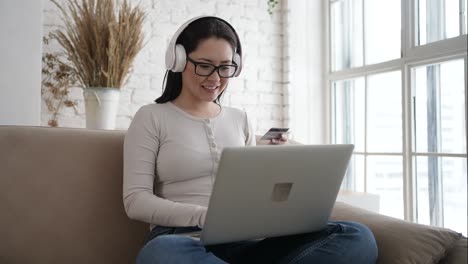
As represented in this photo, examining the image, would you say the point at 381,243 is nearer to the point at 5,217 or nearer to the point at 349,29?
the point at 5,217

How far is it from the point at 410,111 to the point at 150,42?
147cm

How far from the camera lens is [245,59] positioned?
3084 mm

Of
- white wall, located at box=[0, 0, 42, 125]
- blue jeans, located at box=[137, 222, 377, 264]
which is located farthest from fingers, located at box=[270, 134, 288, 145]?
white wall, located at box=[0, 0, 42, 125]

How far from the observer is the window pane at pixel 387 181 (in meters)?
2.61

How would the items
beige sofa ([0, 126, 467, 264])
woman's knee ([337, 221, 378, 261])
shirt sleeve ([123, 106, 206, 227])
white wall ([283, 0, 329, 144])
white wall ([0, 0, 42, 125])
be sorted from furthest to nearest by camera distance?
white wall ([283, 0, 329, 144]), white wall ([0, 0, 42, 125]), beige sofa ([0, 126, 467, 264]), shirt sleeve ([123, 106, 206, 227]), woman's knee ([337, 221, 378, 261])

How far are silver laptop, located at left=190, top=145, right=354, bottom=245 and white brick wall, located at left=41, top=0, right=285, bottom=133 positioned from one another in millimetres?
1746

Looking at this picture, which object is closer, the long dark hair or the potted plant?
the long dark hair

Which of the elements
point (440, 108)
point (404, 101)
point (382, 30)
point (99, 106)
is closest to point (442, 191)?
point (440, 108)

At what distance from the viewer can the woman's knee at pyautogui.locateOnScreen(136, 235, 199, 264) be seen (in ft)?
3.51

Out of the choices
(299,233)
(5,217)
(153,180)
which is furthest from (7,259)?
(299,233)

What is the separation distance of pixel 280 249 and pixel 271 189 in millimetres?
266

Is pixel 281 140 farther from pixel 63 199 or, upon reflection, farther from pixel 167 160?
pixel 63 199

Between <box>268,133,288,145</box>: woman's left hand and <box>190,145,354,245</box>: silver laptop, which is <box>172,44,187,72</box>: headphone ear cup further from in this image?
<box>190,145,354,245</box>: silver laptop

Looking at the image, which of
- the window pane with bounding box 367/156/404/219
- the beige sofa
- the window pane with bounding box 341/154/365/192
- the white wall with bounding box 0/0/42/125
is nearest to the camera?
the beige sofa
